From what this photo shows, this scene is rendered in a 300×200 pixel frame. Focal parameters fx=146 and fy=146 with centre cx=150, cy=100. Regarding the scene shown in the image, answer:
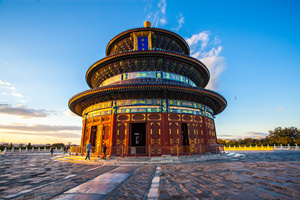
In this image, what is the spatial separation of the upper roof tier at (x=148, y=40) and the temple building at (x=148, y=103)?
14cm

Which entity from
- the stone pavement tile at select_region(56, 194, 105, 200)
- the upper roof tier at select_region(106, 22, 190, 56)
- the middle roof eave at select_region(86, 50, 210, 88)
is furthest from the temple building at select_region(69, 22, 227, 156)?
the stone pavement tile at select_region(56, 194, 105, 200)

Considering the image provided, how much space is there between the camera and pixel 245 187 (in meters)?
4.22

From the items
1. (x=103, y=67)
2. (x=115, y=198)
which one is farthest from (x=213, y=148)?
(x=103, y=67)

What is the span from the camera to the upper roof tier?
19.0 m

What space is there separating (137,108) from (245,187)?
34.5 feet

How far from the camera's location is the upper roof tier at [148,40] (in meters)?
19.0

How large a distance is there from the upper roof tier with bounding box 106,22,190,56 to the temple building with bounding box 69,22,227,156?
14 cm

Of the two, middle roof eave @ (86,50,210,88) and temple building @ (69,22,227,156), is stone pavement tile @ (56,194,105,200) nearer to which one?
temple building @ (69,22,227,156)

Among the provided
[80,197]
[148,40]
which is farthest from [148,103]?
[80,197]

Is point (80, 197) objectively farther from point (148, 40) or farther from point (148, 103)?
point (148, 40)

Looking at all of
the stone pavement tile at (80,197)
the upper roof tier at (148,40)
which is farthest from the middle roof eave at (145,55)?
the stone pavement tile at (80,197)

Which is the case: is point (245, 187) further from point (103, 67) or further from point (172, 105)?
point (103, 67)

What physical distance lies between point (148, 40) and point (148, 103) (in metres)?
9.50

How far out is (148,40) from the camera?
1889 cm
